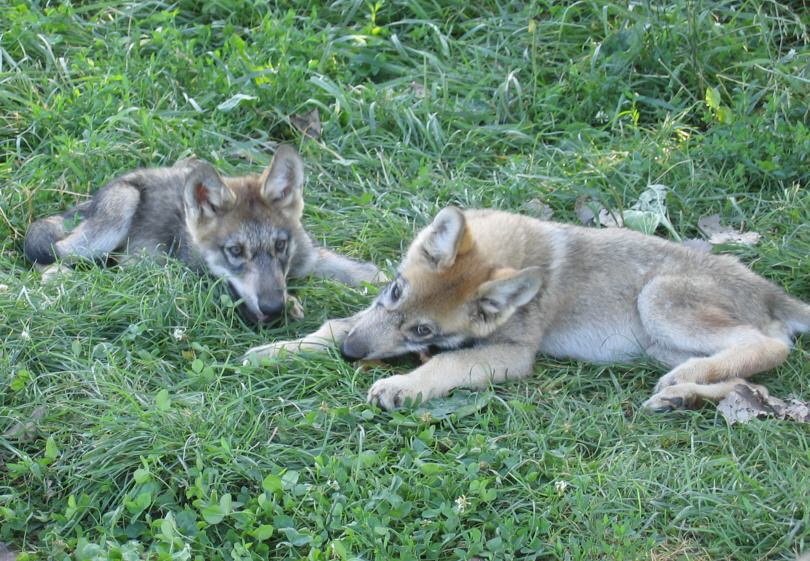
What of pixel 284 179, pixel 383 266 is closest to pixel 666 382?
pixel 383 266

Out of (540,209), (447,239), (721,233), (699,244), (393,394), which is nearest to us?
(393,394)

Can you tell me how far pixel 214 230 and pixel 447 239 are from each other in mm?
1753

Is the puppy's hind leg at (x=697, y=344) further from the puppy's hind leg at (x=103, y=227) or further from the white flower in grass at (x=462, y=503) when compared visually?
the puppy's hind leg at (x=103, y=227)

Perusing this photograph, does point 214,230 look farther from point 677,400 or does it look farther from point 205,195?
point 677,400

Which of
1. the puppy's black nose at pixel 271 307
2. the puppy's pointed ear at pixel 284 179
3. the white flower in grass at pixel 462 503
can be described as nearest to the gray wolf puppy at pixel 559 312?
the puppy's black nose at pixel 271 307

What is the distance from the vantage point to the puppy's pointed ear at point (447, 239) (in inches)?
187

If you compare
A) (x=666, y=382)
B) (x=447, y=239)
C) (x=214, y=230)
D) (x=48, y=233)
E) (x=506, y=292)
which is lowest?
(x=666, y=382)

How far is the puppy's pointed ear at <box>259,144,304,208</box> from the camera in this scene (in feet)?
18.7

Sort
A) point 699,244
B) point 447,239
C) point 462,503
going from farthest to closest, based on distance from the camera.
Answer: point 699,244 < point 447,239 < point 462,503

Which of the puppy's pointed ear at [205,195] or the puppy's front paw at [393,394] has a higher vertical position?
the puppy's pointed ear at [205,195]

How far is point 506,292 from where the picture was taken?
4793 millimetres

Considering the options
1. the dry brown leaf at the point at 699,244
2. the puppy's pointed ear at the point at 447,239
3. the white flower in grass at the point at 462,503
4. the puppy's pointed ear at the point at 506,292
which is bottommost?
the dry brown leaf at the point at 699,244

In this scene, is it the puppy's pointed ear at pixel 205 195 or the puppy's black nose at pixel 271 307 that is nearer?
the puppy's black nose at pixel 271 307

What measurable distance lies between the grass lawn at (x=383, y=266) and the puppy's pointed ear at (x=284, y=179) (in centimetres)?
54
